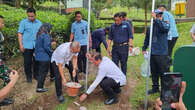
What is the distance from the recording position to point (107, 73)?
3723mm

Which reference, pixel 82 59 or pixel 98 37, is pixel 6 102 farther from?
pixel 98 37

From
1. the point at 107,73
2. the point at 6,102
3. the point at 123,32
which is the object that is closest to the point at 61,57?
the point at 107,73

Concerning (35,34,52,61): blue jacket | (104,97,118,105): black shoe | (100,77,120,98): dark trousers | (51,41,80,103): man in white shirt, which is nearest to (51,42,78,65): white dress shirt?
(51,41,80,103): man in white shirt

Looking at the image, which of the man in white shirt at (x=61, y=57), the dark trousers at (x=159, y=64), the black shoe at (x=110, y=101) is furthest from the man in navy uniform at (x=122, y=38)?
the man in white shirt at (x=61, y=57)

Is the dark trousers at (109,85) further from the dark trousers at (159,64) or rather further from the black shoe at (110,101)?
the dark trousers at (159,64)

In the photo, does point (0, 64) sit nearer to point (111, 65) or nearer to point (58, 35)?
point (111, 65)

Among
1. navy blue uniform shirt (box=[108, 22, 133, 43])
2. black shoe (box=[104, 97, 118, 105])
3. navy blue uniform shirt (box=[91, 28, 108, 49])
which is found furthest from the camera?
navy blue uniform shirt (box=[91, 28, 108, 49])

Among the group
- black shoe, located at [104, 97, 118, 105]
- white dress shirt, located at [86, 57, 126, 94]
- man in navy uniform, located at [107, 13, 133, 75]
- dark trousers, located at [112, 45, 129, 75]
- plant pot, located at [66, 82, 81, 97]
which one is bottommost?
black shoe, located at [104, 97, 118, 105]

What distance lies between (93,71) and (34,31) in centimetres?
208

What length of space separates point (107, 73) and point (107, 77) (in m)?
0.10

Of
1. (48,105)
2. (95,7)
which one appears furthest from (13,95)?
(95,7)

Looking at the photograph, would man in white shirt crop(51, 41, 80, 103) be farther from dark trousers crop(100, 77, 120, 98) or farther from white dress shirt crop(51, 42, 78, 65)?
dark trousers crop(100, 77, 120, 98)

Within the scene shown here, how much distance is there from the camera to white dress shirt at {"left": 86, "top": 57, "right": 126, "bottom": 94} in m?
3.54

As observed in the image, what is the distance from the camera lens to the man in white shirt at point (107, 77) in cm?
354
